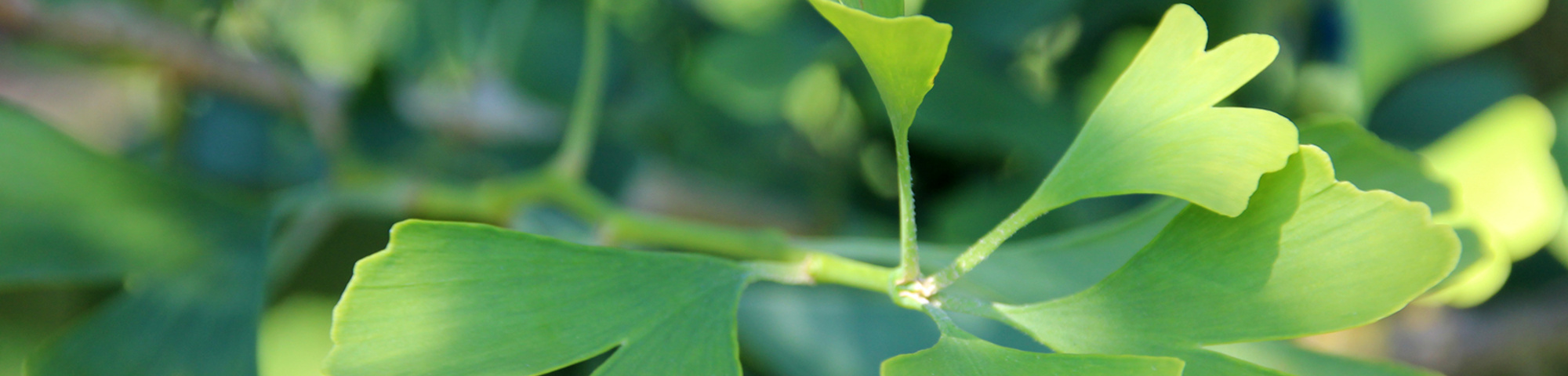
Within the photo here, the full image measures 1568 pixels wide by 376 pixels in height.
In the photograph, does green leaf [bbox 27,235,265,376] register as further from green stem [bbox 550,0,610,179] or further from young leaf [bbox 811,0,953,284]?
young leaf [bbox 811,0,953,284]

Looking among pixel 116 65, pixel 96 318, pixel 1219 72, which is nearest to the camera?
pixel 1219 72

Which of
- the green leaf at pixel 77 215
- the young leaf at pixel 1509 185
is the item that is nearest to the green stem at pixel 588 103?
the green leaf at pixel 77 215

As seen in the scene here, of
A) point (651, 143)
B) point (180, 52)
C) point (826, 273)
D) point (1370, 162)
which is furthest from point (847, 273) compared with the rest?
point (180, 52)

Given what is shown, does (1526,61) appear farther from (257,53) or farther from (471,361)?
(257,53)

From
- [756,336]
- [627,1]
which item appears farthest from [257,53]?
[756,336]

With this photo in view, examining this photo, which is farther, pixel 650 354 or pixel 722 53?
pixel 722 53

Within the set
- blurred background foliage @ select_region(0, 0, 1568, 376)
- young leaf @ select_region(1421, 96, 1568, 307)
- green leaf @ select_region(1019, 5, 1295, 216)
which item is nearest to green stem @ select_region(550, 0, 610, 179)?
blurred background foliage @ select_region(0, 0, 1568, 376)
